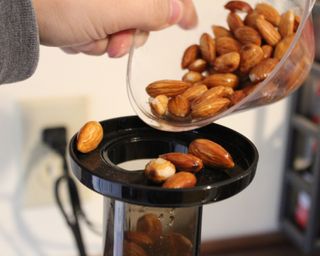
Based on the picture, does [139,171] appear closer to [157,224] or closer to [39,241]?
[157,224]

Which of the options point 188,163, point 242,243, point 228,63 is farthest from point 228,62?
point 242,243

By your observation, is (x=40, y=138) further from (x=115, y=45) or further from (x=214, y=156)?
(x=214, y=156)

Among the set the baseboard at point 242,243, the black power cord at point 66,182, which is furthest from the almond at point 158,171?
the baseboard at point 242,243

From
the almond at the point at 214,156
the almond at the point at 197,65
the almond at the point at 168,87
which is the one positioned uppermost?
the almond at the point at 197,65

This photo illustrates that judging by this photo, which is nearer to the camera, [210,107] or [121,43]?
[210,107]

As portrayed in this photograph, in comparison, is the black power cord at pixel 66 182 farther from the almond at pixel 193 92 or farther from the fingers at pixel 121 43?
the almond at pixel 193 92

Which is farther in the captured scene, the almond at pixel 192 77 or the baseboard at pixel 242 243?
the baseboard at pixel 242 243
